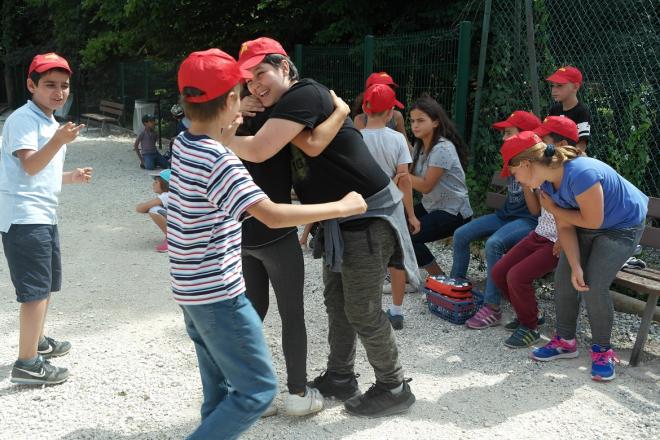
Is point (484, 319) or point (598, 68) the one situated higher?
point (598, 68)

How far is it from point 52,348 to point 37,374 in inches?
17.9

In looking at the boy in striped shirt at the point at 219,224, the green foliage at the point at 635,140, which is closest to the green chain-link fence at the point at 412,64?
the green foliage at the point at 635,140

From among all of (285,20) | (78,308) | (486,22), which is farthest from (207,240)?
(285,20)

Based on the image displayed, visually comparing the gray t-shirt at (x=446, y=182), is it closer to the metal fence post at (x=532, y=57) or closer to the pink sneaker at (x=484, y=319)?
the pink sneaker at (x=484, y=319)

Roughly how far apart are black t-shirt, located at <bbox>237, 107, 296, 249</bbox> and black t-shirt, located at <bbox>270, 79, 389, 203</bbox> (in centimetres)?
5

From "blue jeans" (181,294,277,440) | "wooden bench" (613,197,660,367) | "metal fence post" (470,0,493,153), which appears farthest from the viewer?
"metal fence post" (470,0,493,153)

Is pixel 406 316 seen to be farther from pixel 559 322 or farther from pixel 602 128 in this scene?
pixel 602 128

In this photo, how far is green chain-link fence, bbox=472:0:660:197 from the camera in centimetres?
605

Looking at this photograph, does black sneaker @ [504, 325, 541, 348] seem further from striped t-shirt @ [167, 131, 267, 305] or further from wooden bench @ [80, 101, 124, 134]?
wooden bench @ [80, 101, 124, 134]

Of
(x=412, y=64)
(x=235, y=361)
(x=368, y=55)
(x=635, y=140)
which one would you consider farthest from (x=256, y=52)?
(x=368, y=55)

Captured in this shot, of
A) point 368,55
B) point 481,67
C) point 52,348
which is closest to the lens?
point 52,348

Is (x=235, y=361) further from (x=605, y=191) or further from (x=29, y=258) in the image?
(x=605, y=191)

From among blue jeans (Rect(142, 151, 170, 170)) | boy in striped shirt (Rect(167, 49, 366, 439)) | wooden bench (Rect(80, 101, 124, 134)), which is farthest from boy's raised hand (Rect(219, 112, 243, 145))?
wooden bench (Rect(80, 101, 124, 134))

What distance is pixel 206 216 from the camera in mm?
2402
